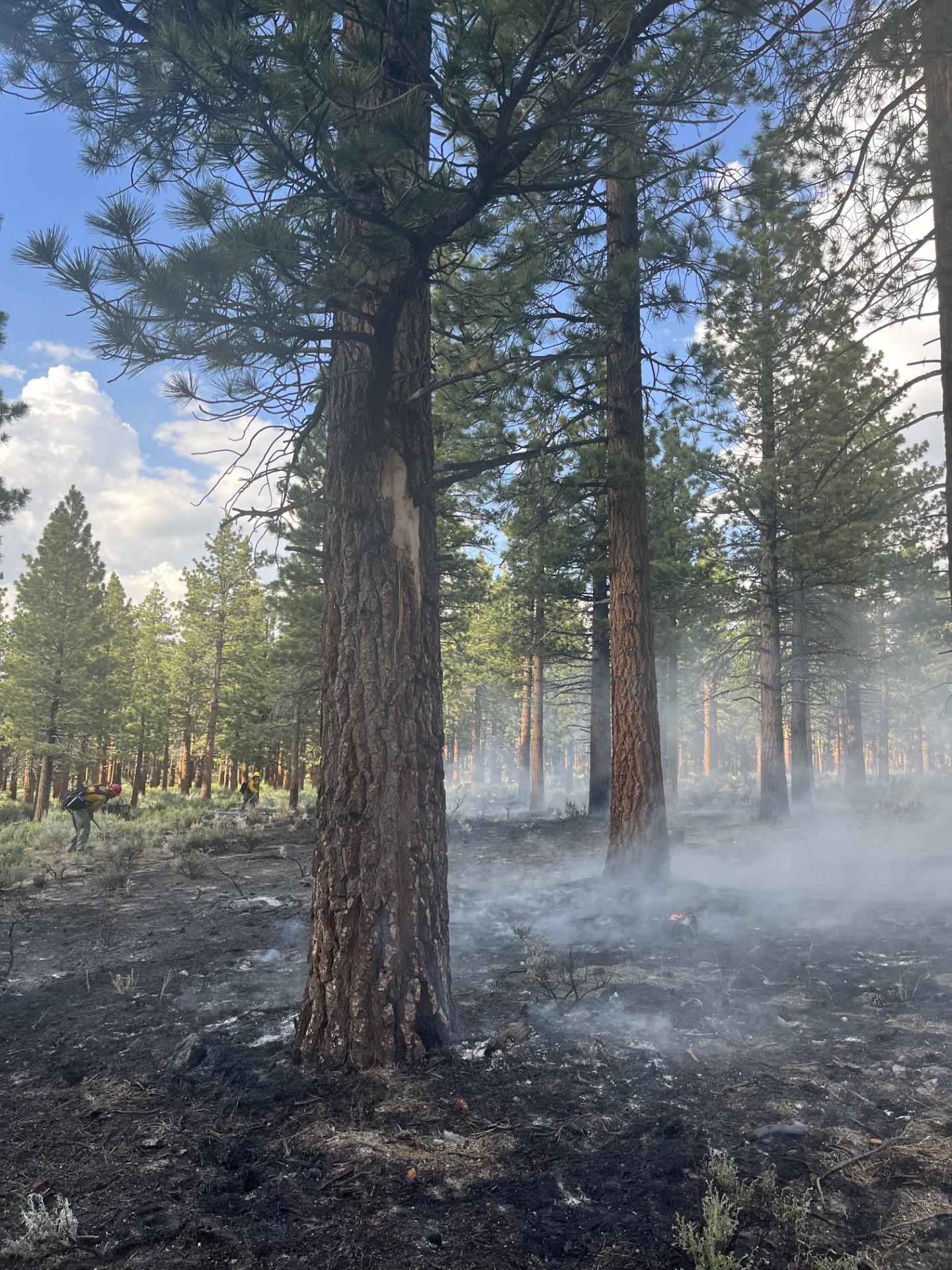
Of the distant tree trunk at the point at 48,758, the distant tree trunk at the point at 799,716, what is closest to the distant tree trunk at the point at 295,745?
the distant tree trunk at the point at 48,758

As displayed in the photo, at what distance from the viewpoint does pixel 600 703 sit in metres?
16.9

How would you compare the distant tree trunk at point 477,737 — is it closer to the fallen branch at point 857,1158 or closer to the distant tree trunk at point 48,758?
the distant tree trunk at point 48,758

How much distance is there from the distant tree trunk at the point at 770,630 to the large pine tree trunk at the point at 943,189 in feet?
28.7

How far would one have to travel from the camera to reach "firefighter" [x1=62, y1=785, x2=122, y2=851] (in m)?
13.7

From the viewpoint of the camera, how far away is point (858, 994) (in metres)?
5.10

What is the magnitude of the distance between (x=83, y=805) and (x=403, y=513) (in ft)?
42.1

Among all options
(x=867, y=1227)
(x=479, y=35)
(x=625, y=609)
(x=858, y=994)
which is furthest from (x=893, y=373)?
(x=867, y=1227)

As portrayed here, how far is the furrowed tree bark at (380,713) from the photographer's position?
12.5 feet

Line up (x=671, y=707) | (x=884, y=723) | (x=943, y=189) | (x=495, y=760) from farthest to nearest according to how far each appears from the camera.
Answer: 1. (x=495, y=760)
2. (x=884, y=723)
3. (x=671, y=707)
4. (x=943, y=189)

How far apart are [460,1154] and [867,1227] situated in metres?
1.57

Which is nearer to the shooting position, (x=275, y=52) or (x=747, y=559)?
(x=275, y=52)

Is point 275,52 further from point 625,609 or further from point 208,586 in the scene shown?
point 208,586

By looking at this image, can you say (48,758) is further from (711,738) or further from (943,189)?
(711,738)

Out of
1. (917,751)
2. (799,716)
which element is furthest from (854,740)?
(917,751)
